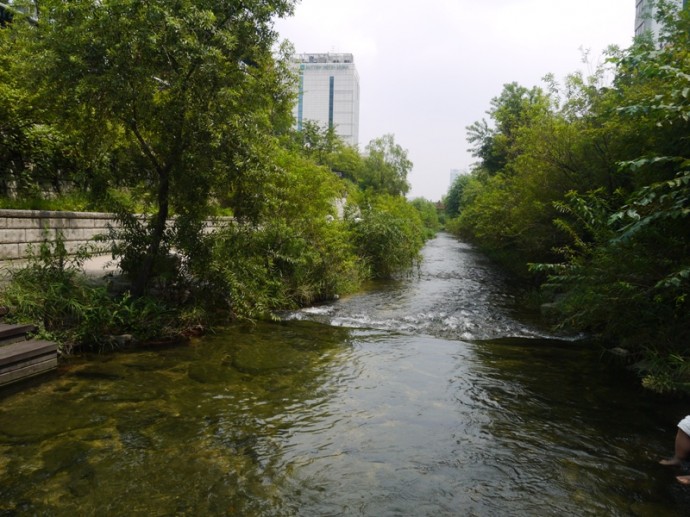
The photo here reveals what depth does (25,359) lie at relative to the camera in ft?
21.1

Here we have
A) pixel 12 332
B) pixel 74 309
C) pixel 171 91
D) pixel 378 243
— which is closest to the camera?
pixel 12 332

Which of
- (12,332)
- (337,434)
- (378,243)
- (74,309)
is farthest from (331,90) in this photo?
(337,434)

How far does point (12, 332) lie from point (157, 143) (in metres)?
4.28

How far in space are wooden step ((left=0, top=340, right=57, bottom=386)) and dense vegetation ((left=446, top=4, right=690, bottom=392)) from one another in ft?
26.2

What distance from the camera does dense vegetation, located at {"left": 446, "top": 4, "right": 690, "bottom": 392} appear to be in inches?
228

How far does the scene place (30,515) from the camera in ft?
12.1

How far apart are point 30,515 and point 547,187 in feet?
46.7

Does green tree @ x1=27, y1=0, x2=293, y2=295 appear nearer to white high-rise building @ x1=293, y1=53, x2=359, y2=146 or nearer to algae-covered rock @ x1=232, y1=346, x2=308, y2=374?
algae-covered rock @ x1=232, y1=346, x2=308, y2=374

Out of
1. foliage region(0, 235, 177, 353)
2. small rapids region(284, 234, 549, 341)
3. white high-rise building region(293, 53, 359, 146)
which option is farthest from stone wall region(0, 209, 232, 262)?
white high-rise building region(293, 53, 359, 146)

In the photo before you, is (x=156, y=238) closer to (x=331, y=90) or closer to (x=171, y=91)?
(x=171, y=91)

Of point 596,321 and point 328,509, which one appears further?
point 596,321

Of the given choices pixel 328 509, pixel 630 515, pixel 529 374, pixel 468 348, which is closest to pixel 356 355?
pixel 468 348

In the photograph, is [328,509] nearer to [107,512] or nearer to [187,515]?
[187,515]

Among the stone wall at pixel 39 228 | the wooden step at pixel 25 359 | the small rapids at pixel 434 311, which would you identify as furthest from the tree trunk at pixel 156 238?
the small rapids at pixel 434 311
